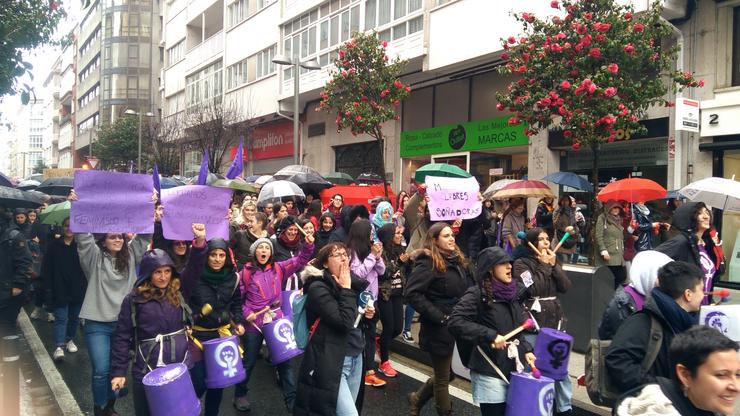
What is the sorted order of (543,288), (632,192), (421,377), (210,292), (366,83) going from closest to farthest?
(543,288)
(210,292)
(421,377)
(632,192)
(366,83)

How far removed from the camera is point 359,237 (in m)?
5.34

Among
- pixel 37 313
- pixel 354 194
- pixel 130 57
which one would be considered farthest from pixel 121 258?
pixel 130 57

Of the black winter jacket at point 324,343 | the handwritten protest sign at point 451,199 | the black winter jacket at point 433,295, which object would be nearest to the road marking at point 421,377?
the black winter jacket at point 433,295

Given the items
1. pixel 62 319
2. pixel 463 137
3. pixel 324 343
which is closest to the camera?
pixel 324 343

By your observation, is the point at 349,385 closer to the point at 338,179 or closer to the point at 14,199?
the point at 14,199

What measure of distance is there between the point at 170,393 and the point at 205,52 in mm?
31373

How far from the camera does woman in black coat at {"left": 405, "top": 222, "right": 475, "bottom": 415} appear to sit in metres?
4.59

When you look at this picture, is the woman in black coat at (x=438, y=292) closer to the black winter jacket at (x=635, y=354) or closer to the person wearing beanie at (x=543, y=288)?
the person wearing beanie at (x=543, y=288)

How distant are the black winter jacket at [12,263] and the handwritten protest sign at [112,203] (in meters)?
1.69

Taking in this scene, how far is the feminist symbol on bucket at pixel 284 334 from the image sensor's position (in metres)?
4.88

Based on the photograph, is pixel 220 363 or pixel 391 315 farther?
pixel 391 315

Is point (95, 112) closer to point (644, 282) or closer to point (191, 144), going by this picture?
point (191, 144)

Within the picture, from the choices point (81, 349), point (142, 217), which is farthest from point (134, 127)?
point (142, 217)

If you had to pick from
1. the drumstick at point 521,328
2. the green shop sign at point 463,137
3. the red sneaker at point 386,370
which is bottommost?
the red sneaker at point 386,370
